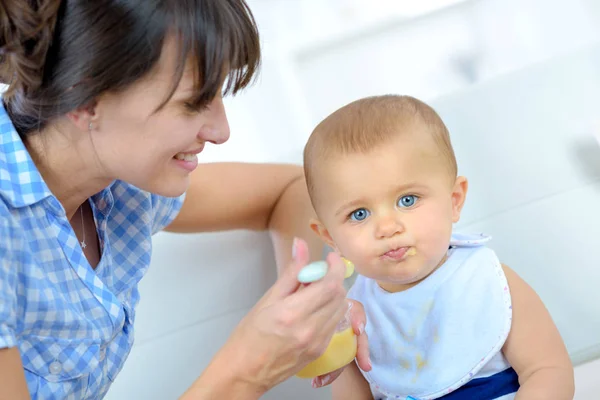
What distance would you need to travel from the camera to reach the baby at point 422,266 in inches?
46.1

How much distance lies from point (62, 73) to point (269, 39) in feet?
3.96

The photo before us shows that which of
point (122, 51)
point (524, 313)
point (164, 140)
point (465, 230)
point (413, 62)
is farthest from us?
point (413, 62)

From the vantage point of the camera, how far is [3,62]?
107 centimetres

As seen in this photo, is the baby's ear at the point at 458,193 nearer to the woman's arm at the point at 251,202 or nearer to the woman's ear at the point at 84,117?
the woman's arm at the point at 251,202

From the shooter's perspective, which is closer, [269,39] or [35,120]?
[35,120]

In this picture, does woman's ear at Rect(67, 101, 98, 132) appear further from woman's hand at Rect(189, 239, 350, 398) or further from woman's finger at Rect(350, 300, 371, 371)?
woman's finger at Rect(350, 300, 371, 371)

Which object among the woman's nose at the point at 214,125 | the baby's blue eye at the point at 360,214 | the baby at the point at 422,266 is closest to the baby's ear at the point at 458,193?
the baby at the point at 422,266

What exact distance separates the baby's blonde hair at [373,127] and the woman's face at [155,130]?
162 mm

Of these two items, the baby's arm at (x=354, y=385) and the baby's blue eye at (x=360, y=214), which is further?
the baby's arm at (x=354, y=385)

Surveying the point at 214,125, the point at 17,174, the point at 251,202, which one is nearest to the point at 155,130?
the point at 214,125

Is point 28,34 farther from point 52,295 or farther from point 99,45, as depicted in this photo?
point 52,295

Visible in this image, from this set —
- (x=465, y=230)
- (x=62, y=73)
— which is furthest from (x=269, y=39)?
A: (x=62, y=73)

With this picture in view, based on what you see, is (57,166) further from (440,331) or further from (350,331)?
(440,331)

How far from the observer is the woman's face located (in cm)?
106
